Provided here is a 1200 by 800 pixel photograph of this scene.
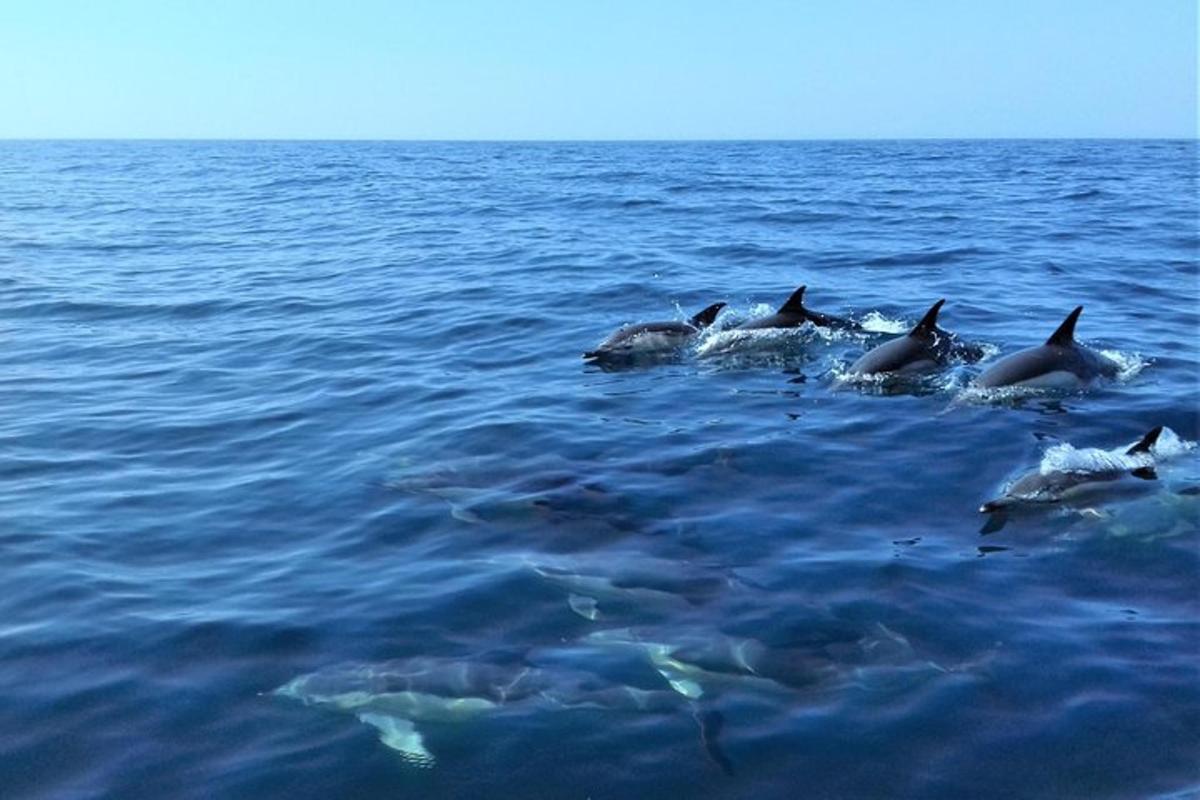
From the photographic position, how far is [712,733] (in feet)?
23.2

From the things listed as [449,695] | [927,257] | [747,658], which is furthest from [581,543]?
[927,257]

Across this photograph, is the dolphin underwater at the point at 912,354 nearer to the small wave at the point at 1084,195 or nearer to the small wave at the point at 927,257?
the small wave at the point at 927,257

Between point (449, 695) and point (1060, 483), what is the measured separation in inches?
230

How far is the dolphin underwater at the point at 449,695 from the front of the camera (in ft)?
24.0

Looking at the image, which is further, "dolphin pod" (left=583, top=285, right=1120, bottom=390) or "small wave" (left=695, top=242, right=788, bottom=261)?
"small wave" (left=695, top=242, right=788, bottom=261)

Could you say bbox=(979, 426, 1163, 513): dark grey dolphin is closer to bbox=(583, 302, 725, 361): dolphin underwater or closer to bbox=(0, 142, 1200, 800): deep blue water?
bbox=(0, 142, 1200, 800): deep blue water

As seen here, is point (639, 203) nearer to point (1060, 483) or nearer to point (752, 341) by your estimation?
point (752, 341)

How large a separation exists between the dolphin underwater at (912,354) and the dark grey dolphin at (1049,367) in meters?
0.91

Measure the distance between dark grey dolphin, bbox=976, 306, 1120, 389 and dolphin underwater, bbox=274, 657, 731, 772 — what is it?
799cm

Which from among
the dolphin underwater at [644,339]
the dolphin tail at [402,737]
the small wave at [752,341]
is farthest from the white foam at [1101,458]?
the dolphin underwater at [644,339]

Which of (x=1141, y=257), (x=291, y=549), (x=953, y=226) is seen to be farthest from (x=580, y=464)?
(x=953, y=226)

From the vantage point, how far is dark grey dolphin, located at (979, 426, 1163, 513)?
1043 centimetres

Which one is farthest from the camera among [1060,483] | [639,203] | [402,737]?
[639,203]

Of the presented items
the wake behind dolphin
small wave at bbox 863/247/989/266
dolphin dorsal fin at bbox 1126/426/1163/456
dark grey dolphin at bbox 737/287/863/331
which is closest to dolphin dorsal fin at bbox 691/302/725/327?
dark grey dolphin at bbox 737/287/863/331
